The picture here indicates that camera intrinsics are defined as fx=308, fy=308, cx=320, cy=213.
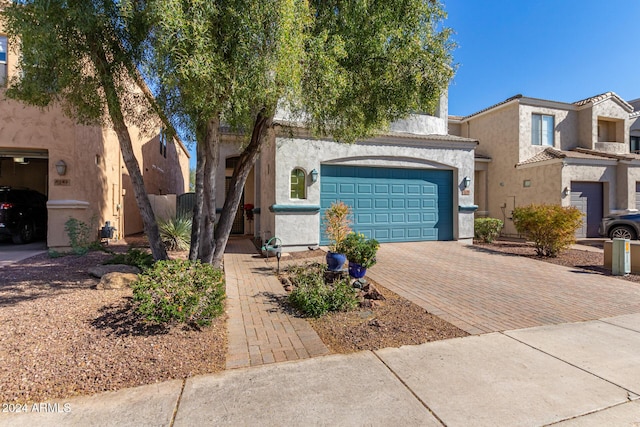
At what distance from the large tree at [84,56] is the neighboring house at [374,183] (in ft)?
13.4

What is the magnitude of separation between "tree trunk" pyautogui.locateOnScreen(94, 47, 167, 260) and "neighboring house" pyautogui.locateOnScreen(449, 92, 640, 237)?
53.7ft

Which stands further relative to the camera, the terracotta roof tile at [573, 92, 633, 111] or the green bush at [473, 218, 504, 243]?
the terracotta roof tile at [573, 92, 633, 111]

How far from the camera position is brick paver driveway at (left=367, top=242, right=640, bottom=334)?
4797 mm

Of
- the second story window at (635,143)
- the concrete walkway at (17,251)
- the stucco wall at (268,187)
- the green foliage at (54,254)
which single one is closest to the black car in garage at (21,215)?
the concrete walkway at (17,251)

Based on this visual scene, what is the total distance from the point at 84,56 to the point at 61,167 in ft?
18.8

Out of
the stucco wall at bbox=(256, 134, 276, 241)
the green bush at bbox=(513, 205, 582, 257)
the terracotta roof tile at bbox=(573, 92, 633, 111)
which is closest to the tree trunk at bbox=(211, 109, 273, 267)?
the stucco wall at bbox=(256, 134, 276, 241)

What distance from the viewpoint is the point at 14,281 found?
19.4 feet

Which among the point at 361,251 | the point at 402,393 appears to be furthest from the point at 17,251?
the point at 402,393

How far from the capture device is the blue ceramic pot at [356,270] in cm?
631

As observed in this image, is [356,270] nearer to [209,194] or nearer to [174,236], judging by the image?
[209,194]

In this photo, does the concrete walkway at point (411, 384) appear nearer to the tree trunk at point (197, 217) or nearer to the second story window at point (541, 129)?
the tree trunk at point (197, 217)

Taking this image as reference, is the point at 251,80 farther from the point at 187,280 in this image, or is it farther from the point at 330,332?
the point at 330,332

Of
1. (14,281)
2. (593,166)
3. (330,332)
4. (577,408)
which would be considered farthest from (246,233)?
(593,166)

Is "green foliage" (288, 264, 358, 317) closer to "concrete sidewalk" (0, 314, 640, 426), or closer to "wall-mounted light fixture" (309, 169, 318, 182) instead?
"concrete sidewalk" (0, 314, 640, 426)
